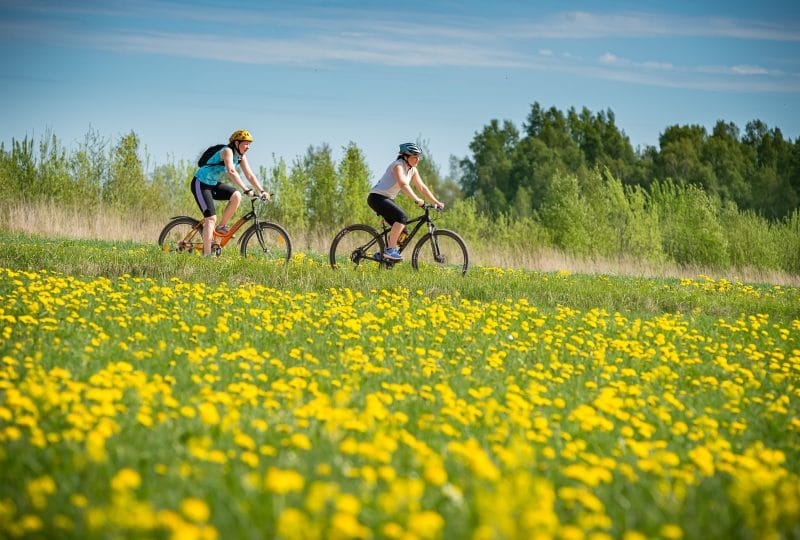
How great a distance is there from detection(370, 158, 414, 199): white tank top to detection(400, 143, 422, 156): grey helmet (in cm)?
14

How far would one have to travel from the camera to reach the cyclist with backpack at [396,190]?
12.4 m

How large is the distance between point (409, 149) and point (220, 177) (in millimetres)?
3113

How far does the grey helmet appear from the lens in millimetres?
12352

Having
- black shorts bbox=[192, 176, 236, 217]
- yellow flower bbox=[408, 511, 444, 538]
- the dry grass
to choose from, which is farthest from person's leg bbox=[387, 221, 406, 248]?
yellow flower bbox=[408, 511, 444, 538]

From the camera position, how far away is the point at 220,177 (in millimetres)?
13039

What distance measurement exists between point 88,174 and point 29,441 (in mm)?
20921

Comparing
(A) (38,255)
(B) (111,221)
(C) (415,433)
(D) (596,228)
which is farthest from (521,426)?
(D) (596,228)

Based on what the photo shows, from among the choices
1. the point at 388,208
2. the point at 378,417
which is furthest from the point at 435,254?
the point at 378,417

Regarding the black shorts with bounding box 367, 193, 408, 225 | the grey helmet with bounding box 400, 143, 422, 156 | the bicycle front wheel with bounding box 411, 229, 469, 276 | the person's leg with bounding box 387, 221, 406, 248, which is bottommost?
the bicycle front wheel with bounding box 411, 229, 469, 276

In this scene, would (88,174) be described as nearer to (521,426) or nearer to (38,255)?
(38,255)

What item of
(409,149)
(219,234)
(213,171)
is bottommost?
(219,234)

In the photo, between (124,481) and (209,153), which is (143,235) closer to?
(209,153)

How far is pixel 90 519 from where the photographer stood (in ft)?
10.3

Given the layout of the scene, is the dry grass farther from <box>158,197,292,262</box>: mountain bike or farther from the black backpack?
the black backpack
